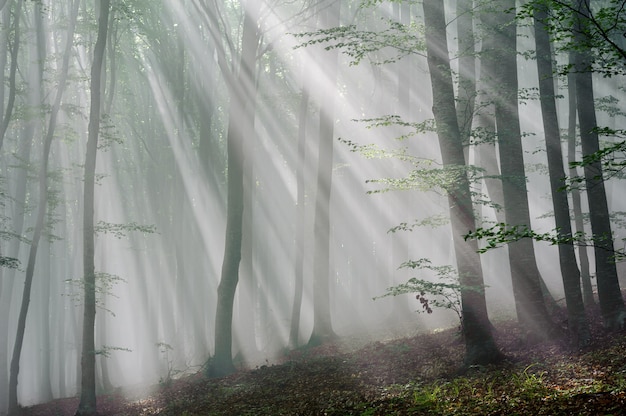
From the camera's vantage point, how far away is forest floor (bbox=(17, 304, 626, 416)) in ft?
24.0

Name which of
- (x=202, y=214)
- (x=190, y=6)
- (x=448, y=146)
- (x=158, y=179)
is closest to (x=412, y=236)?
(x=202, y=214)

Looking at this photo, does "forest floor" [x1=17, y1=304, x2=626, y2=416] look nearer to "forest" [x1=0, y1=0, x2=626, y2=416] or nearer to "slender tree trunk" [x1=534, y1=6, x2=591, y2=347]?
"forest" [x1=0, y1=0, x2=626, y2=416]

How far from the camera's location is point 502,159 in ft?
41.3

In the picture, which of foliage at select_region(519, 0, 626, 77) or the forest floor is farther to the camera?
the forest floor

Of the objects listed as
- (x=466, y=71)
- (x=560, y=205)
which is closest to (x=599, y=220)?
(x=560, y=205)

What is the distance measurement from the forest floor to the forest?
0.08 m

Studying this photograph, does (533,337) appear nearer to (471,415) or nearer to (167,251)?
(471,415)

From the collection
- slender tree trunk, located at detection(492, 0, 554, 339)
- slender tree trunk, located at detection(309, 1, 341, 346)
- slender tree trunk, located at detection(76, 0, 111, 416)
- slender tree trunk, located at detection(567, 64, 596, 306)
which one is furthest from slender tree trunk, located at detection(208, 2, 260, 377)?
slender tree trunk, located at detection(567, 64, 596, 306)

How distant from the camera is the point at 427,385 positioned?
Result: 9.62 metres

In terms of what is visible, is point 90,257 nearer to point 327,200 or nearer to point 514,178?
point 327,200

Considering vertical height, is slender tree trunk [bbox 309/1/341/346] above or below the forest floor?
above

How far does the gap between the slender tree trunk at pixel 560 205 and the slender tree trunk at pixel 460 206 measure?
5.76ft

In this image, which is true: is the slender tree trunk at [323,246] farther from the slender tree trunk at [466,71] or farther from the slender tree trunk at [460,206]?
the slender tree trunk at [460,206]

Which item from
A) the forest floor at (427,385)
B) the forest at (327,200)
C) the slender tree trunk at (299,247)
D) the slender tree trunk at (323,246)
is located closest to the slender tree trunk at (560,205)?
the forest at (327,200)
